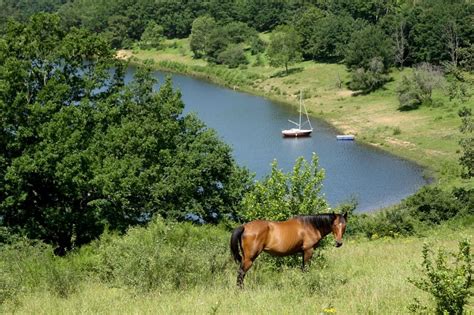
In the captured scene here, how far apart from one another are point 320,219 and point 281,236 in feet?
3.42

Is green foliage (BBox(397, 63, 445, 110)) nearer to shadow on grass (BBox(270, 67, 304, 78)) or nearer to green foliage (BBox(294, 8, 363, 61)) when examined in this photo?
green foliage (BBox(294, 8, 363, 61))

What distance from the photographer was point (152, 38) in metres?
129

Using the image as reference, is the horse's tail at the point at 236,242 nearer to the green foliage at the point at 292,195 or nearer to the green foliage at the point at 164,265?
the green foliage at the point at 164,265

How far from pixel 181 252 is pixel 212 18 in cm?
11446

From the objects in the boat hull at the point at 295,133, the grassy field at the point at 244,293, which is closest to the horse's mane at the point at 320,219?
the grassy field at the point at 244,293

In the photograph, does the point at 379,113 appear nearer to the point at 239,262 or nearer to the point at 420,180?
the point at 420,180

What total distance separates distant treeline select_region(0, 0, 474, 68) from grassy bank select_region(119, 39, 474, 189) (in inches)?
162

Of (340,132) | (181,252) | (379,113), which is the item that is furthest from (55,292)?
(379,113)

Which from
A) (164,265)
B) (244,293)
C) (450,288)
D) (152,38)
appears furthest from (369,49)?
(450,288)

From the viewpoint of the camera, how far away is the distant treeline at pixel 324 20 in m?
83.0

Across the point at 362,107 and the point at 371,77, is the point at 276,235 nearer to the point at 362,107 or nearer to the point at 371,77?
the point at 362,107

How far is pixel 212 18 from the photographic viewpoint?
408ft

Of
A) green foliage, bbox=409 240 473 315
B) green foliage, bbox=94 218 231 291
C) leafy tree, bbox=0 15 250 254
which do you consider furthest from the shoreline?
green foliage, bbox=409 240 473 315

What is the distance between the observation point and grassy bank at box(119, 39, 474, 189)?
59.6 metres
